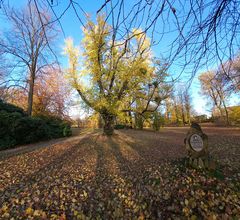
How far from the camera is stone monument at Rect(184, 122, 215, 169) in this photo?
3484mm

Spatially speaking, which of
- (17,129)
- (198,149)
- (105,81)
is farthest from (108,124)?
(198,149)

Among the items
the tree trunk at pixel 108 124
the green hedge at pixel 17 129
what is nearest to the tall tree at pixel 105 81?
the tree trunk at pixel 108 124

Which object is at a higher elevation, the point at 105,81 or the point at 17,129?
the point at 105,81

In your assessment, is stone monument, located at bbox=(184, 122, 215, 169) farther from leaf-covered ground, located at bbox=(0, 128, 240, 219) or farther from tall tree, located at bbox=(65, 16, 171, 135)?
tall tree, located at bbox=(65, 16, 171, 135)

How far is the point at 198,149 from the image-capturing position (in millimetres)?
3652

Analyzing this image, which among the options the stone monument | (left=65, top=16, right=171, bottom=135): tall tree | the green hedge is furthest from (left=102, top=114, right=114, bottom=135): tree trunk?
the stone monument

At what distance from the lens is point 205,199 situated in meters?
2.59

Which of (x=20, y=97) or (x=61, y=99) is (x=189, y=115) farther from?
(x=20, y=97)

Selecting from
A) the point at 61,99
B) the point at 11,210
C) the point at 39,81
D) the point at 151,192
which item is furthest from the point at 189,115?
the point at 11,210

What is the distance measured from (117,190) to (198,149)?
2354 millimetres

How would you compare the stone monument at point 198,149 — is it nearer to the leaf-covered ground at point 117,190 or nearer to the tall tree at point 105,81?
the leaf-covered ground at point 117,190

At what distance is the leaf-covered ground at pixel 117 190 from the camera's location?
2398 mm

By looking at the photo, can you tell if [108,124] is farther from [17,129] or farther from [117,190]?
[117,190]

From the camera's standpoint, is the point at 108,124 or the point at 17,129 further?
the point at 108,124
